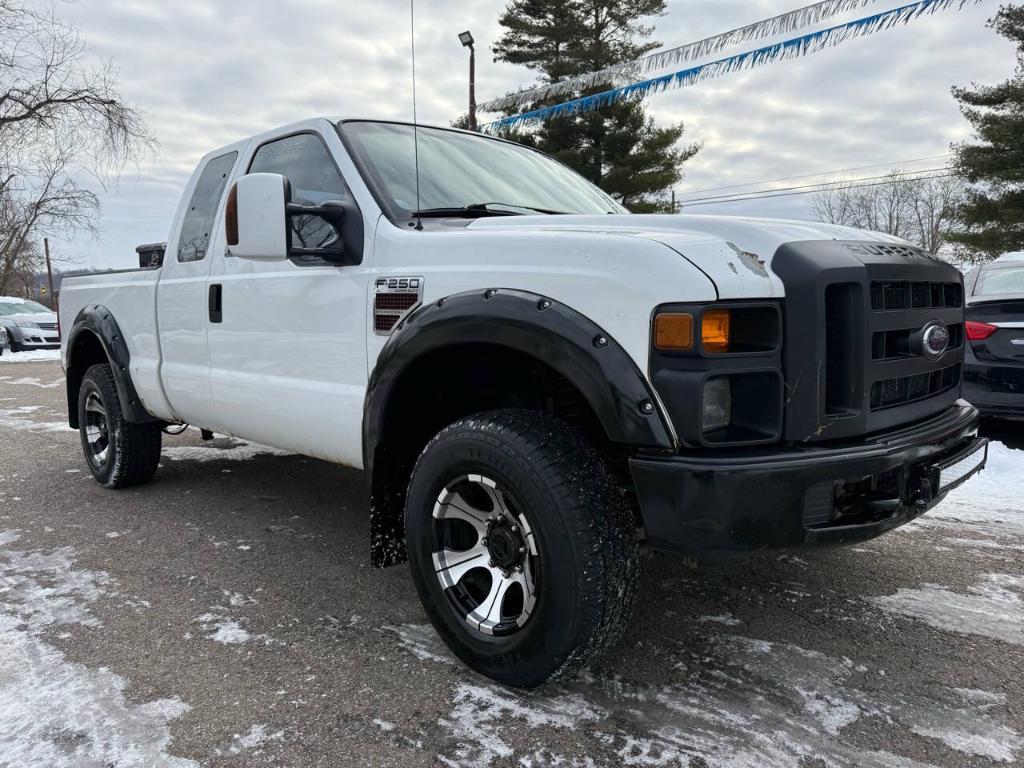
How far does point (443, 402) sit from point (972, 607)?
2.26m

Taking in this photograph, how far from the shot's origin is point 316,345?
3.10 meters

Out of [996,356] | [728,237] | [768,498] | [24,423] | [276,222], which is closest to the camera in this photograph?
[768,498]

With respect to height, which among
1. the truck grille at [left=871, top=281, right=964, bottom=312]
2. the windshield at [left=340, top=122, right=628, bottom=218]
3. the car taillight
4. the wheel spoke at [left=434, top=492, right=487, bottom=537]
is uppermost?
the windshield at [left=340, top=122, right=628, bottom=218]

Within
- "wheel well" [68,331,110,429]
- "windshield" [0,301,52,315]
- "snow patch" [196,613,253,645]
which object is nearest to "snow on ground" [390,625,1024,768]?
"snow patch" [196,613,253,645]

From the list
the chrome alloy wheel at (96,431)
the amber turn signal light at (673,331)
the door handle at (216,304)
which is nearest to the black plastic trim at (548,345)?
the amber turn signal light at (673,331)

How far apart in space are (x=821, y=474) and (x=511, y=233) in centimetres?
118

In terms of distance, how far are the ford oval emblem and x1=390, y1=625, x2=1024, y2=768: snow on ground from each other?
1080mm

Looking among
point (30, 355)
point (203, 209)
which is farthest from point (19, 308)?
point (203, 209)

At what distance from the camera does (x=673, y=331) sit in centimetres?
200

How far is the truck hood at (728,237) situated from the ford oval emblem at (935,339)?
0.33 meters

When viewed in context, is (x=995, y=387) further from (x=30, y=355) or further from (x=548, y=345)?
(x=30, y=355)

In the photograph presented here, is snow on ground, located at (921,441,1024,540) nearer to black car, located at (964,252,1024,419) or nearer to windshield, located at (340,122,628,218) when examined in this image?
black car, located at (964,252,1024,419)

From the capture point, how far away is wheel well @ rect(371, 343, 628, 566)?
257cm

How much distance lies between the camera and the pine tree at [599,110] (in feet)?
83.1
